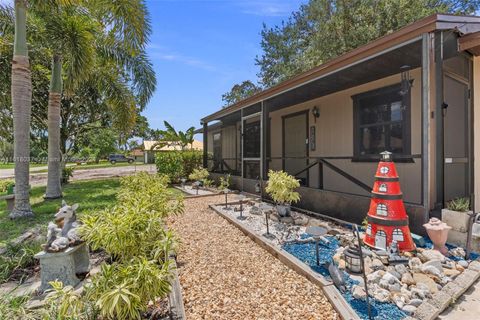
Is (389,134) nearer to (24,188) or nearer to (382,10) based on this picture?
(24,188)

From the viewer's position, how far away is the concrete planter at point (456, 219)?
369 cm

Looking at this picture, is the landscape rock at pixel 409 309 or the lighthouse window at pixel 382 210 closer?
the landscape rock at pixel 409 309

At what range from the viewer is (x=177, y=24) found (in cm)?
1069

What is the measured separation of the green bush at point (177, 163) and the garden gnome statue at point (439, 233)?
1061 centimetres

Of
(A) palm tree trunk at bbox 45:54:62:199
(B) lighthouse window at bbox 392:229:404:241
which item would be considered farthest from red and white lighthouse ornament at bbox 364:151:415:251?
(A) palm tree trunk at bbox 45:54:62:199

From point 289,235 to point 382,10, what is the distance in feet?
45.6

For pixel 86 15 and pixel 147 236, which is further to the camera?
pixel 86 15

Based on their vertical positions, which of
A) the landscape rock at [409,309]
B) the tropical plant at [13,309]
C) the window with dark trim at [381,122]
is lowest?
the landscape rock at [409,309]

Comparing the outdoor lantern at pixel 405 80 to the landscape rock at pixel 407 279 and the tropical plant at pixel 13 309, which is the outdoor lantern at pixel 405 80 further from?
the tropical plant at pixel 13 309

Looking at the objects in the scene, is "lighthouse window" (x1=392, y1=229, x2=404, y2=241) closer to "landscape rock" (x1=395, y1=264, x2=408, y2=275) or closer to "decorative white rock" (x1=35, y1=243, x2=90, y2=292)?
"landscape rock" (x1=395, y1=264, x2=408, y2=275)

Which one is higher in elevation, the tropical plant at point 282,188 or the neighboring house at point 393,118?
the neighboring house at point 393,118

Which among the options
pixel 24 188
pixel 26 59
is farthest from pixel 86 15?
pixel 24 188

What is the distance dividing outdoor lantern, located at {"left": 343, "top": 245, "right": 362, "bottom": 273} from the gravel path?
1.92 ft

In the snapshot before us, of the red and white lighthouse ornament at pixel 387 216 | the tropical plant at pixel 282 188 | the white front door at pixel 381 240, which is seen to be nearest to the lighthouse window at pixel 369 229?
the red and white lighthouse ornament at pixel 387 216
